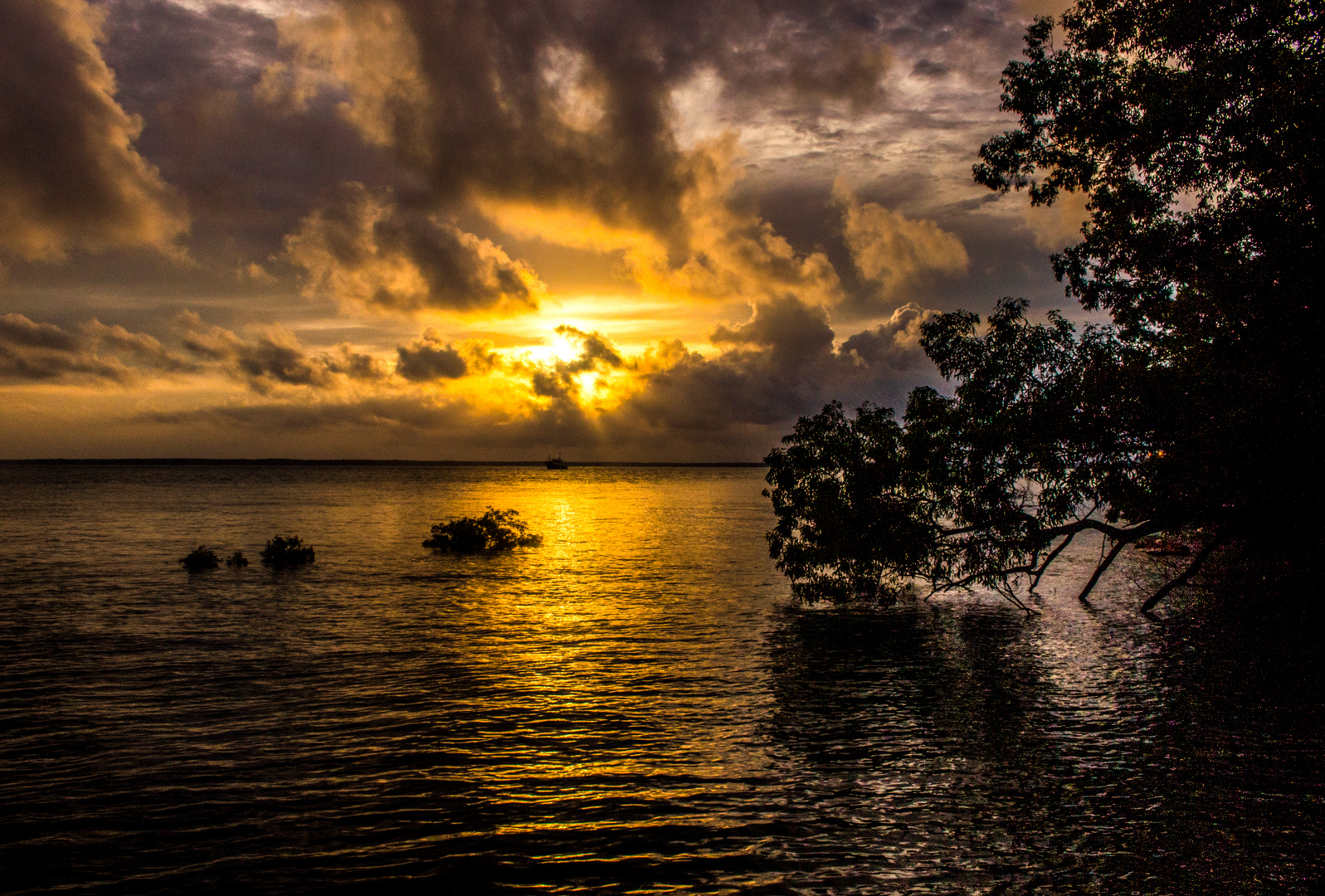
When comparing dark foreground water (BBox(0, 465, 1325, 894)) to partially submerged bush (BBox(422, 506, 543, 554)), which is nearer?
dark foreground water (BBox(0, 465, 1325, 894))

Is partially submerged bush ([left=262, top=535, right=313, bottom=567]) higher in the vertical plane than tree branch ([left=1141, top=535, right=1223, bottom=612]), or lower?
lower

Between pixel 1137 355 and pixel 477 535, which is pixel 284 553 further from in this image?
pixel 1137 355

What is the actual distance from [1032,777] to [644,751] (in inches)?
288

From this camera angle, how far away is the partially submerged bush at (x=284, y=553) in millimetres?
48219

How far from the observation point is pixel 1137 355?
22.7 meters

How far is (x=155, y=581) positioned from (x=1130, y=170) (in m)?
46.3

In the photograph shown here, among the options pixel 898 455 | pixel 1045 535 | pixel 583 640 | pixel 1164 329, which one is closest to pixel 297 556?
pixel 583 640

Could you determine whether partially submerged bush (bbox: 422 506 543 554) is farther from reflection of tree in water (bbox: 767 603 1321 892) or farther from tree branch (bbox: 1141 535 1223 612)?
tree branch (bbox: 1141 535 1223 612)

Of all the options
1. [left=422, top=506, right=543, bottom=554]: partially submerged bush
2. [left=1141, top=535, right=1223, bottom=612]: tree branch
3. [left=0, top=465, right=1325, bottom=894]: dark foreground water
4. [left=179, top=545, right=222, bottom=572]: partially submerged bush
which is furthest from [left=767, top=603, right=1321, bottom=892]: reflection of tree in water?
[left=422, top=506, right=543, bottom=554]: partially submerged bush

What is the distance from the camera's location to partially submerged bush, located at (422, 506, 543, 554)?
57.5m

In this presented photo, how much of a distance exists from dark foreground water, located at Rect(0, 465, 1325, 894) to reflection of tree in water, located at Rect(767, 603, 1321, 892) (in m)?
0.08

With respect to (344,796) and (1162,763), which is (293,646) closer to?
(344,796)

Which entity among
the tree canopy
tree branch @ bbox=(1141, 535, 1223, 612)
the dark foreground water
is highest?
the tree canopy

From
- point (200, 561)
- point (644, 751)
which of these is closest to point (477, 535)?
point (200, 561)
